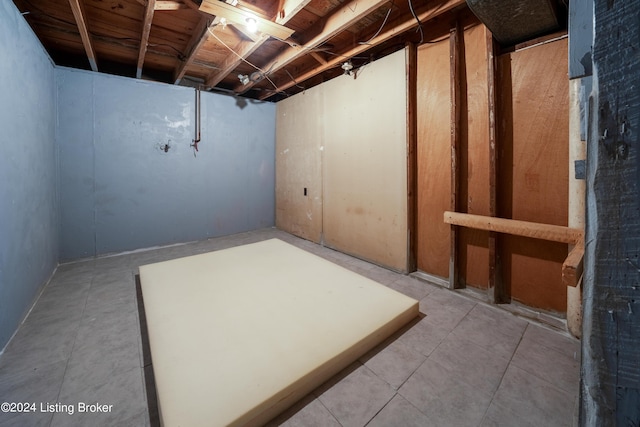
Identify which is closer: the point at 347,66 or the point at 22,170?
the point at 22,170

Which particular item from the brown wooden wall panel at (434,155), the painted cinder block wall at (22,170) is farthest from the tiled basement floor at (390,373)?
the brown wooden wall panel at (434,155)

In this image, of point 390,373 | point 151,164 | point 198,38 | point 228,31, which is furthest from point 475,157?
point 151,164

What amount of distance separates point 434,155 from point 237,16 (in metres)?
2.32

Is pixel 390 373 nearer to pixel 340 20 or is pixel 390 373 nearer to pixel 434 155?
pixel 434 155

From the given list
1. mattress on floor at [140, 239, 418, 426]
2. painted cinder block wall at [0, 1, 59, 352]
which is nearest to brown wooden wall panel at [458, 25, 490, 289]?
mattress on floor at [140, 239, 418, 426]

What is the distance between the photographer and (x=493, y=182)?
213 cm

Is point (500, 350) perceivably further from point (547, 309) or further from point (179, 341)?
point (179, 341)

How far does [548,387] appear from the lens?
1304 millimetres

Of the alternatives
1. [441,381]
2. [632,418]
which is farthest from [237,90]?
[632,418]

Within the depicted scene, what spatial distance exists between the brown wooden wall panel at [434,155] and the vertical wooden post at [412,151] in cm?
4

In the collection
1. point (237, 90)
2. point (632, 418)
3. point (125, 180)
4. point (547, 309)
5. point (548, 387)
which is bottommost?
point (548, 387)

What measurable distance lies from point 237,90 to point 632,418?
5.11 meters

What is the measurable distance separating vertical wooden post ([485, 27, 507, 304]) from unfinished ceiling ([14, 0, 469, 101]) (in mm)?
555

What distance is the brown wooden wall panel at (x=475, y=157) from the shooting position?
2.22 meters
